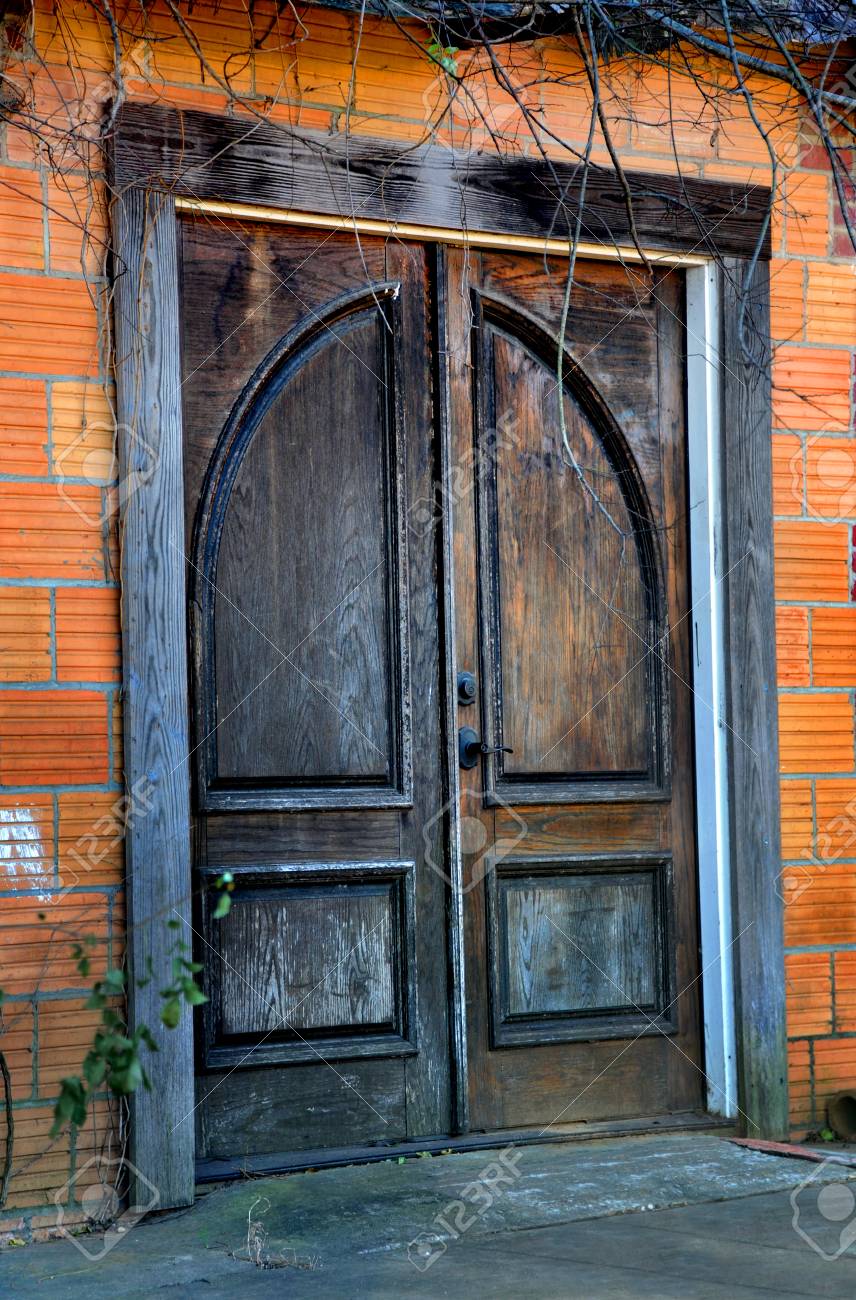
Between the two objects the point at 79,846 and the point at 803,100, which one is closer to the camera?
the point at 79,846

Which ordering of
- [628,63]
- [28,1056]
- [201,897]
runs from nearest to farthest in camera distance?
[28,1056] < [201,897] < [628,63]

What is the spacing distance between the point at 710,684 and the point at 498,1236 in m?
1.84

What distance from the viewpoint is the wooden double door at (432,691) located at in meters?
4.12

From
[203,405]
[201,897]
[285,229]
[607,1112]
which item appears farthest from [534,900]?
[285,229]

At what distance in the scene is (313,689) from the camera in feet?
13.9

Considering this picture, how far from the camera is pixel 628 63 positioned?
4.53 metres

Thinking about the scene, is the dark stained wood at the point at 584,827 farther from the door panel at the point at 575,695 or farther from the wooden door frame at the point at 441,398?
the wooden door frame at the point at 441,398

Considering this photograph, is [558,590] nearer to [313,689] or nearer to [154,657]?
[313,689]

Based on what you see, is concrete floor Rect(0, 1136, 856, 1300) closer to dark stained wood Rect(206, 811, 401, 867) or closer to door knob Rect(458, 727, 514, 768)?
dark stained wood Rect(206, 811, 401, 867)

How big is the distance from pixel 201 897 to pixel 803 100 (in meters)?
3.08

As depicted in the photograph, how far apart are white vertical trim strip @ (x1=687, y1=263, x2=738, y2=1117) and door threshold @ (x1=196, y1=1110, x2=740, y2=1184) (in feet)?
0.44

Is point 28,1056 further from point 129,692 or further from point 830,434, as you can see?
point 830,434

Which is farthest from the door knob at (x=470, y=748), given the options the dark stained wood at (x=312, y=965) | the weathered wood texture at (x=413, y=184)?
the weathered wood texture at (x=413, y=184)

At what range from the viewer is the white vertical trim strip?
462cm
